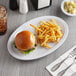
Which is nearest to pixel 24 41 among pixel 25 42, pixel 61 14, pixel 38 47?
pixel 25 42

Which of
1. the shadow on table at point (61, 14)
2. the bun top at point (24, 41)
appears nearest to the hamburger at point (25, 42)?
the bun top at point (24, 41)

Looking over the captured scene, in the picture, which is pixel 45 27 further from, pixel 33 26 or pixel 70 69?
pixel 70 69

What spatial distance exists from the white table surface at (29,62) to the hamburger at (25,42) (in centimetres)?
9

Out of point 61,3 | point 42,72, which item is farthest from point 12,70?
point 61,3

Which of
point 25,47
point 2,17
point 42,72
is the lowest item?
point 42,72

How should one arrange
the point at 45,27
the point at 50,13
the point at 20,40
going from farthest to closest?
the point at 50,13 < the point at 45,27 < the point at 20,40

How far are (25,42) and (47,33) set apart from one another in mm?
188

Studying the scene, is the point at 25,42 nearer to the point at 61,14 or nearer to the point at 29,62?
the point at 29,62

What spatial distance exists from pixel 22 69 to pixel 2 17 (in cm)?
35

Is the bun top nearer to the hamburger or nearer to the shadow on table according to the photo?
the hamburger

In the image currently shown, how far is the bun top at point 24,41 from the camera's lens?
5.03ft

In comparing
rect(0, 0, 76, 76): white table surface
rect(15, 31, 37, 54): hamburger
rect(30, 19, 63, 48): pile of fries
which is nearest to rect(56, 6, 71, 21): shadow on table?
rect(0, 0, 76, 76): white table surface

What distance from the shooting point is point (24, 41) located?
5.02ft

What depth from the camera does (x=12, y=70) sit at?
154cm
